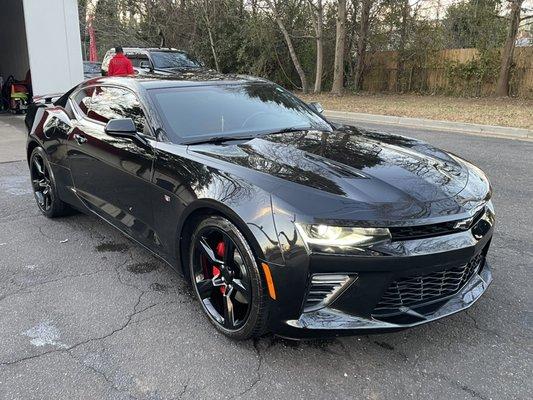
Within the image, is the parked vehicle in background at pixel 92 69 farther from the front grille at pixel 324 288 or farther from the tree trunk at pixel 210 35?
the front grille at pixel 324 288

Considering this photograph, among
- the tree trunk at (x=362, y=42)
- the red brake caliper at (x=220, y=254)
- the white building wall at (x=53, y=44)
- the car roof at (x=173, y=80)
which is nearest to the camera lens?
the red brake caliper at (x=220, y=254)

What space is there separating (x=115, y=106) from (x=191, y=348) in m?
2.13

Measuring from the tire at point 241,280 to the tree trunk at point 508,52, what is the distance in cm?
1715

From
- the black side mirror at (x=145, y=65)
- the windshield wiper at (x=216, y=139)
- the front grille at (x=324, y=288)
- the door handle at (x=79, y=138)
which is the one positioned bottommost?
the front grille at (x=324, y=288)

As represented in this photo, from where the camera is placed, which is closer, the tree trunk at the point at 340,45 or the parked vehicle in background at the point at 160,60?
the parked vehicle in background at the point at 160,60

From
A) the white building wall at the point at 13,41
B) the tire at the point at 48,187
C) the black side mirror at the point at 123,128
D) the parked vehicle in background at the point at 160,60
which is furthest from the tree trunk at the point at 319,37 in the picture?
the black side mirror at the point at 123,128

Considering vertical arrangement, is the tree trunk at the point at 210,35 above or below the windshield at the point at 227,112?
above

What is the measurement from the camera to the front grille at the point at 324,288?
7.91ft

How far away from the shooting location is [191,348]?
2781 mm

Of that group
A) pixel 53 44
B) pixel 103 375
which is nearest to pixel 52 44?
pixel 53 44

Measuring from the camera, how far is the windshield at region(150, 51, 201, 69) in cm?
1401

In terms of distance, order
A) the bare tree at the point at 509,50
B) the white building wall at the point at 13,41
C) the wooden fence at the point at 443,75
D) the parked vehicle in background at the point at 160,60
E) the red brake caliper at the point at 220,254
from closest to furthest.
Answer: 1. the red brake caliper at the point at 220,254
2. the parked vehicle in background at the point at 160,60
3. the white building wall at the point at 13,41
4. the bare tree at the point at 509,50
5. the wooden fence at the point at 443,75

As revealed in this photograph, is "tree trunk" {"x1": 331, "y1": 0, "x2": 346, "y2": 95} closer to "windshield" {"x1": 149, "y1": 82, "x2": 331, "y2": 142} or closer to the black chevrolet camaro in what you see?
"windshield" {"x1": 149, "y1": 82, "x2": 331, "y2": 142}

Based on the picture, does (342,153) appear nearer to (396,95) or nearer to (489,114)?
(489,114)
